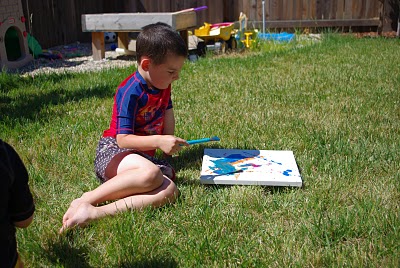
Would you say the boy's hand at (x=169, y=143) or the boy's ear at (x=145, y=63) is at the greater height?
the boy's ear at (x=145, y=63)

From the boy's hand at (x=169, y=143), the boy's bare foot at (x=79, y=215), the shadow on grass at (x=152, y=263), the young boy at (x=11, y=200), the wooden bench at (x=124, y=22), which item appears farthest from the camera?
Result: the wooden bench at (x=124, y=22)

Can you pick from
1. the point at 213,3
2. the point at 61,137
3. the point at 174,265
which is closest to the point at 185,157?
the point at 61,137

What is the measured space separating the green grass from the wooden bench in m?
1.43

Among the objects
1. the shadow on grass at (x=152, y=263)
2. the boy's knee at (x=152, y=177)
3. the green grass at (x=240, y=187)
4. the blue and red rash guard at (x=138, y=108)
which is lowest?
the shadow on grass at (x=152, y=263)

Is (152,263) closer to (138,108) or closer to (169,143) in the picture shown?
(169,143)

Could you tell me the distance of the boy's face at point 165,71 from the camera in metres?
2.14

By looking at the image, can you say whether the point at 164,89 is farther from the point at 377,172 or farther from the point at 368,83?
the point at 368,83

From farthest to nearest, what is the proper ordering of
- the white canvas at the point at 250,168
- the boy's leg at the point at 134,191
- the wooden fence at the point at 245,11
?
the wooden fence at the point at 245,11 → the white canvas at the point at 250,168 → the boy's leg at the point at 134,191

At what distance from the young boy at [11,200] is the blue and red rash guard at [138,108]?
3.24ft

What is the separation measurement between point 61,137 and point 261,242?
5.69 ft

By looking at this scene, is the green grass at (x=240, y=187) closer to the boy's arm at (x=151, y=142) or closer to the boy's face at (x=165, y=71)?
the boy's arm at (x=151, y=142)

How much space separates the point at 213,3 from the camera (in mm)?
8797

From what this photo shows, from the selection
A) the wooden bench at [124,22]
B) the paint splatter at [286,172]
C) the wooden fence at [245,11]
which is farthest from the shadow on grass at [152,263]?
the wooden fence at [245,11]

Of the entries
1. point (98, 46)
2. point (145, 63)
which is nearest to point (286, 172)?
point (145, 63)
